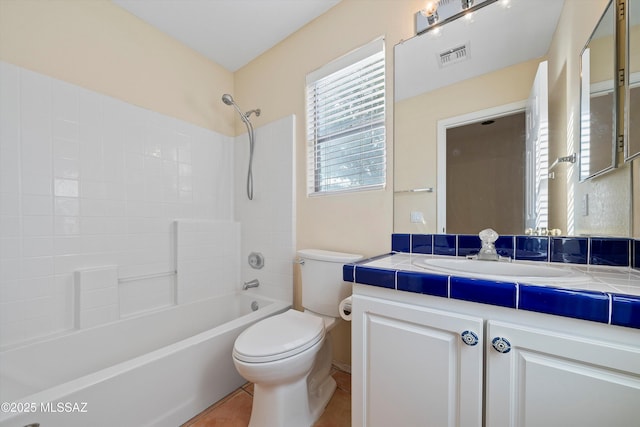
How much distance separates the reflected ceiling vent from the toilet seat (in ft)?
4.89

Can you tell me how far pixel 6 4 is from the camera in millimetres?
1201

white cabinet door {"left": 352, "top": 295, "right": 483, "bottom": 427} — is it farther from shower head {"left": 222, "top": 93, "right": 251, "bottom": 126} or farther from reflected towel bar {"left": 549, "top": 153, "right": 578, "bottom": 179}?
shower head {"left": 222, "top": 93, "right": 251, "bottom": 126}

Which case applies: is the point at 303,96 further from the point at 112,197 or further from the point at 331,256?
the point at 112,197

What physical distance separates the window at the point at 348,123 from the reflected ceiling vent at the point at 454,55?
1.03ft

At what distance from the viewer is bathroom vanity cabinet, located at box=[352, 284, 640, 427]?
549 mm

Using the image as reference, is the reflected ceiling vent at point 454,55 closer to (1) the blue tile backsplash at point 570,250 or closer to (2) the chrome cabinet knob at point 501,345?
(1) the blue tile backsplash at point 570,250

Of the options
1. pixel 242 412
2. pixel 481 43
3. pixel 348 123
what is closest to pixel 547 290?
pixel 481 43

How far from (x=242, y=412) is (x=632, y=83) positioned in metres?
2.09

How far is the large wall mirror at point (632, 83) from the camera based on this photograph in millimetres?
765

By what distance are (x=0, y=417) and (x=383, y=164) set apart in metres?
1.79

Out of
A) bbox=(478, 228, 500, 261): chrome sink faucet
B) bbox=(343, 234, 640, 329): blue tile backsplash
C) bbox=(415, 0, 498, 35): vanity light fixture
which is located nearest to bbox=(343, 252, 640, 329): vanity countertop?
bbox=(343, 234, 640, 329): blue tile backsplash

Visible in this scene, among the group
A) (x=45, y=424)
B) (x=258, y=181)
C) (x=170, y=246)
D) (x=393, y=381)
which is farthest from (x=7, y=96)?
(x=393, y=381)

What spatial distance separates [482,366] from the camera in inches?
27.0

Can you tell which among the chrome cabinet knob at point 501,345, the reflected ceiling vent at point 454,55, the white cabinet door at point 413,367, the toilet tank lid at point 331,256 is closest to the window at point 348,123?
the reflected ceiling vent at point 454,55
